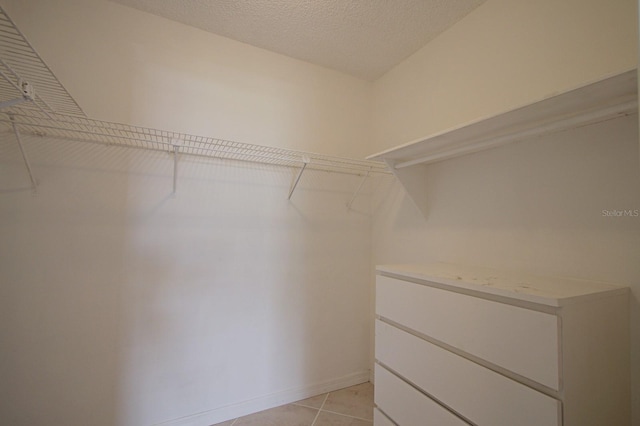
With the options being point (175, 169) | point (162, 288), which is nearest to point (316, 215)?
point (175, 169)

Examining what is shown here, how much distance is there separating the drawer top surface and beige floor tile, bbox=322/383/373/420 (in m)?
1.11

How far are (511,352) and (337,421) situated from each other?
126 cm

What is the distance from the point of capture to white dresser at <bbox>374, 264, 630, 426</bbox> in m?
0.74

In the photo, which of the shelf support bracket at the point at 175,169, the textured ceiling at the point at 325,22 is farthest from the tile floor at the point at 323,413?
the textured ceiling at the point at 325,22

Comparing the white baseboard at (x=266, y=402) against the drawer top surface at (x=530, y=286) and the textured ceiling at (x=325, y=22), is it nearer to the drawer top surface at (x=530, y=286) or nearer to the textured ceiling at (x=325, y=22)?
the drawer top surface at (x=530, y=286)

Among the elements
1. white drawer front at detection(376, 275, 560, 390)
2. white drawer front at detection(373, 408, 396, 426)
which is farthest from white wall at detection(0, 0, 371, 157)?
white drawer front at detection(373, 408, 396, 426)

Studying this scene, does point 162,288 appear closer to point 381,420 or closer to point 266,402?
point 266,402

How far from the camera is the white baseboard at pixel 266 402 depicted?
1.54m

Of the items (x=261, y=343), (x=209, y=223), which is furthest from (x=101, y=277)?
(x=261, y=343)

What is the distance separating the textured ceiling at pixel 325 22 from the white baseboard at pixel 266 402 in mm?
2296

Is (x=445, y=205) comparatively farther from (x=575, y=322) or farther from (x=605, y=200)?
(x=575, y=322)

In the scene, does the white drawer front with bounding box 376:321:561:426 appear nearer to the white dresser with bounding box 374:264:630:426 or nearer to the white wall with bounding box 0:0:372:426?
the white dresser with bounding box 374:264:630:426

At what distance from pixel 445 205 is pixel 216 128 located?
4.79 feet

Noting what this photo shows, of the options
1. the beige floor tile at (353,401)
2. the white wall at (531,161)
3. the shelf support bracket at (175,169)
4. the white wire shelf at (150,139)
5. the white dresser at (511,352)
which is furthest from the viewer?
the beige floor tile at (353,401)
